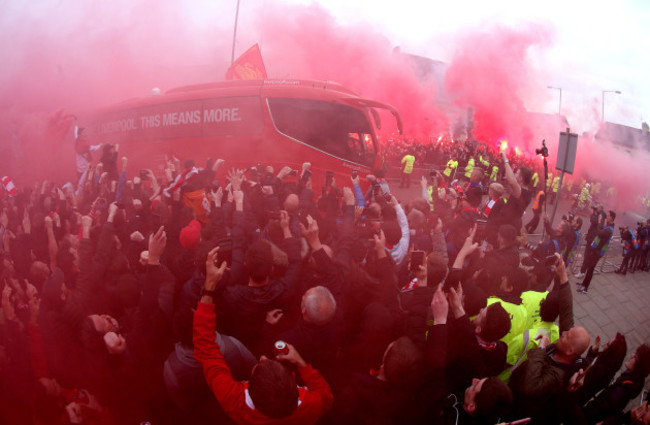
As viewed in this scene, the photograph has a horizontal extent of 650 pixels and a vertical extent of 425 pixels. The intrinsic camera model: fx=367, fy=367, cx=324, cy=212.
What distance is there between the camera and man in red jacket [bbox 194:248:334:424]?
65.4 inches

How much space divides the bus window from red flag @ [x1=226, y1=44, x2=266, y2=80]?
533 centimetres

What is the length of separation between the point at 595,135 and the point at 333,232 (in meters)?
25.3

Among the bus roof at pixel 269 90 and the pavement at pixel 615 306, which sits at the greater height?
the bus roof at pixel 269 90

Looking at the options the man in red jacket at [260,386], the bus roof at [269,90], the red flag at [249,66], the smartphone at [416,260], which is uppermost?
the red flag at [249,66]

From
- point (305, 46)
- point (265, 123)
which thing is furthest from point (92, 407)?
point (305, 46)

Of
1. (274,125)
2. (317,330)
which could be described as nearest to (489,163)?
(274,125)

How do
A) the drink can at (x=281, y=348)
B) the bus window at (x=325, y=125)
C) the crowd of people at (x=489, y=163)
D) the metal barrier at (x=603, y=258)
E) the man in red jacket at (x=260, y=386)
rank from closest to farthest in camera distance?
the man in red jacket at (x=260, y=386), the drink can at (x=281, y=348), the metal barrier at (x=603, y=258), the bus window at (x=325, y=125), the crowd of people at (x=489, y=163)

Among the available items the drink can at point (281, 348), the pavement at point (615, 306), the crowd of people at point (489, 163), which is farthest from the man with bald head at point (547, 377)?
the crowd of people at point (489, 163)

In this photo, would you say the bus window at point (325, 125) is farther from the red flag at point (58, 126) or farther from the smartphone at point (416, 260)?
the red flag at point (58, 126)

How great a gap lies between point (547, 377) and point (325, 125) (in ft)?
23.9

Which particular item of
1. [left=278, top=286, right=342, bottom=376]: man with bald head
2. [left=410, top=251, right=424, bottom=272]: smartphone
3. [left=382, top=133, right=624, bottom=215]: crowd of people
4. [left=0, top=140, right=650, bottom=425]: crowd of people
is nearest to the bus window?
[left=0, top=140, right=650, bottom=425]: crowd of people

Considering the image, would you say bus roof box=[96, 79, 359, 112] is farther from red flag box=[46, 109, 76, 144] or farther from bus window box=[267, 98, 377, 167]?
red flag box=[46, 109, 76, 144]

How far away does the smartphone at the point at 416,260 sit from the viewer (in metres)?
Answer: 2.56

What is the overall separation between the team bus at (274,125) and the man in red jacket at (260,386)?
6.79 metres
